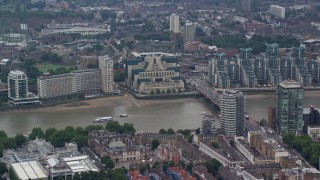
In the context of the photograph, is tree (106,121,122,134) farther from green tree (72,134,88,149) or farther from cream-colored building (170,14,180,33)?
cream-colored building (170,14,180,33)

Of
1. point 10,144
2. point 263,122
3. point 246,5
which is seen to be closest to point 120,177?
point 10,144

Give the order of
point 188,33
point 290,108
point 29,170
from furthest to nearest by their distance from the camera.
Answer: point 188,33, point 290,108, point 29,170

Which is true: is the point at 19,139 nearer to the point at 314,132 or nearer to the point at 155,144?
the point at 155,144

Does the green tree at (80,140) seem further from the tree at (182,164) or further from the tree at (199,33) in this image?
the tree at (199,33)

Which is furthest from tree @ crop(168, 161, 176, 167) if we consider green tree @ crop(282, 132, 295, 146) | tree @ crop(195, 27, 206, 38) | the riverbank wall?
tree @ crop(195, 27, 206, 38)

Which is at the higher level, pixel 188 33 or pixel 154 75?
pixel 188 33

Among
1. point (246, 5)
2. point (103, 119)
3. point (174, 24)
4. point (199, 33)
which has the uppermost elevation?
point (246, 5)
